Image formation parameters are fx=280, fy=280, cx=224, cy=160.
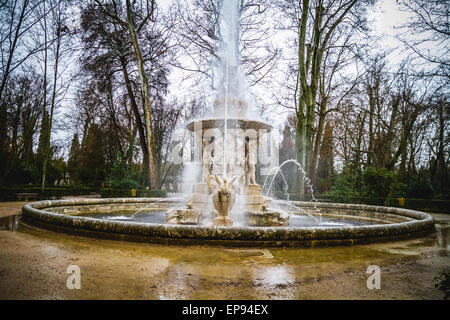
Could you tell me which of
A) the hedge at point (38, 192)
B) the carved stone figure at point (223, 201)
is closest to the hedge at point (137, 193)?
the hedge at point (38, 192)

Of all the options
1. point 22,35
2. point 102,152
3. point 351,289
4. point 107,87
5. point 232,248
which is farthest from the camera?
point 102,152

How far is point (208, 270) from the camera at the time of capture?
3.65m

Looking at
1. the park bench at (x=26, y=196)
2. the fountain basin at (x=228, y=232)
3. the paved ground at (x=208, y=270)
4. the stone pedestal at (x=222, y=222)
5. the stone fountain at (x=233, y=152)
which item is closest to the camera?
the paved ground at (x=208, y=270)

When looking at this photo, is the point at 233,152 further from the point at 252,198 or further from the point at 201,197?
the point at 201,197

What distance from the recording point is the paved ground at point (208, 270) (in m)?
2.89

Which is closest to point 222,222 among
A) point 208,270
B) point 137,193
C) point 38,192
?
point 208,270

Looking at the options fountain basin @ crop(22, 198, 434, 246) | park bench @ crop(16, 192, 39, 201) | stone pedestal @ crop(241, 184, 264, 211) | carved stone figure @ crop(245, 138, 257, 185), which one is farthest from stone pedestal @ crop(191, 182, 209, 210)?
park bench @ crop(16, 192, 39, 201)

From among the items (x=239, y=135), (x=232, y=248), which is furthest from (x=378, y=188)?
(x=232, y=248)

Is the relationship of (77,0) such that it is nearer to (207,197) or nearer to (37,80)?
(37,80)

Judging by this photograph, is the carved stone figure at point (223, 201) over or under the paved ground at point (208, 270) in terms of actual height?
over

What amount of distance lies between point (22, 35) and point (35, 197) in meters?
10.0

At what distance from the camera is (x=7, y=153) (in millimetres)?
22656

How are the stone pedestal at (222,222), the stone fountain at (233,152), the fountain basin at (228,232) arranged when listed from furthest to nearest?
1. the stone fountain at (233,152)
2. the stone pedestal at (222,222)
3. the fountain basin at (228,232)

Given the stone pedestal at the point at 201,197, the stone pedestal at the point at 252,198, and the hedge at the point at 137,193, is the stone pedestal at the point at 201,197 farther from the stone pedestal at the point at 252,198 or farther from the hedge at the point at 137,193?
the hedge at the point at 137,193
